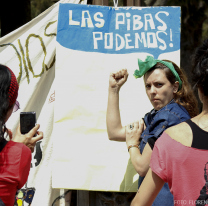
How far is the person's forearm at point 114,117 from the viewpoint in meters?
1.82

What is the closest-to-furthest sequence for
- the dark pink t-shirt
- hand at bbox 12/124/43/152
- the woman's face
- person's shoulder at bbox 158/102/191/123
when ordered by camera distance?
the dark pink t-shirt < hand at bbox 12/124/43/152 < person's shoulder at bbox 158/102/191/123 < the woman's face

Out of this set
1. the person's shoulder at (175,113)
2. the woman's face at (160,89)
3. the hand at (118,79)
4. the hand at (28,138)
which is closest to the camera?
the hand at (28,138)

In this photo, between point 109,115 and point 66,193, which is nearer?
point 109,115

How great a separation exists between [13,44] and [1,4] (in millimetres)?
1000

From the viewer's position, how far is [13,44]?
7.67 ft

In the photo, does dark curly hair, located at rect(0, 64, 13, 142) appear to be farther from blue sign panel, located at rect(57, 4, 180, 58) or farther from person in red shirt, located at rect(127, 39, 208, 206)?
blue sign panel, located at rect(57, 4, 180, 58)

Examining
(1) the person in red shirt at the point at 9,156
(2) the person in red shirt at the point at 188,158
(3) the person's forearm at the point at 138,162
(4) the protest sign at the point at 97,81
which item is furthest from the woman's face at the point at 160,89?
(1) the person in red shirt at the point at 9,156

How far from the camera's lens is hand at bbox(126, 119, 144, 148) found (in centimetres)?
171

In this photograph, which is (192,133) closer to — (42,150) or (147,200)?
(147,200)

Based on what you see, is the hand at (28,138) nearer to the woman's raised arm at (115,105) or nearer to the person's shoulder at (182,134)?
the woman's raised arm at (115,105)

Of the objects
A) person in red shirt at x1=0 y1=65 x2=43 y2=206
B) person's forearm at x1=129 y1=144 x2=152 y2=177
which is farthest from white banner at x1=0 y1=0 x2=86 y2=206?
person in red shirt at x1=0 y1=65 x2=43 y2=206

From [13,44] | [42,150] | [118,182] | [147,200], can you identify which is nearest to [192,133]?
[147,200]

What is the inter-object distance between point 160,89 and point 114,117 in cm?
34

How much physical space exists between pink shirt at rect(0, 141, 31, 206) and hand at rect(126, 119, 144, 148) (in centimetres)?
65
